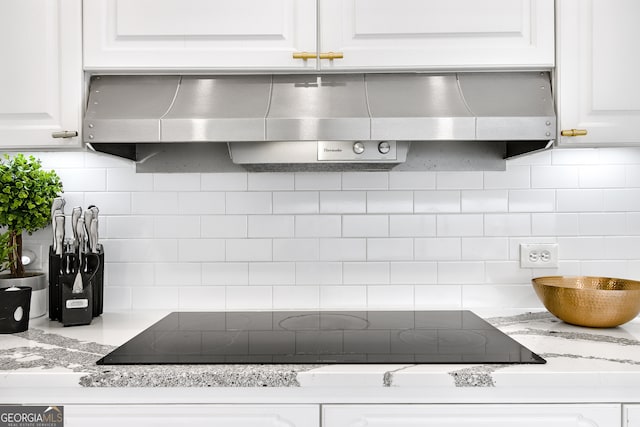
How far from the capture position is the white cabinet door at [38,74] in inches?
60.4

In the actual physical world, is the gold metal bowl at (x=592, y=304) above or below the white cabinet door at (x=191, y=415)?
above

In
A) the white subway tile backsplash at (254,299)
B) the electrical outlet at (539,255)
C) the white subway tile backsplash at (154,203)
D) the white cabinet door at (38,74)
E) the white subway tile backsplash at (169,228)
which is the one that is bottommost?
the white subway tile backsplash at (254,299)

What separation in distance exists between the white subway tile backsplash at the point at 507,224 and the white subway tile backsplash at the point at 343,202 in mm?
461

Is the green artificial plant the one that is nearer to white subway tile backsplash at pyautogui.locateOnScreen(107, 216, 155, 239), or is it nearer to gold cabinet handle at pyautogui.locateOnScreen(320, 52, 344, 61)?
white subway tile backsplash at pyautogui.locateOnScreen(107, 216, 155, 239)

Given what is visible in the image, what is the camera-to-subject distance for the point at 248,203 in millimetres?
1885

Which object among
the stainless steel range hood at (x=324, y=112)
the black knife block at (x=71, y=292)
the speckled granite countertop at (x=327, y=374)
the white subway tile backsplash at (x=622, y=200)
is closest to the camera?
the speckled granite countertop at (x=327, y=374)

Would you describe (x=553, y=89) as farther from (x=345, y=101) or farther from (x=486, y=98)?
(x=345, y=101)

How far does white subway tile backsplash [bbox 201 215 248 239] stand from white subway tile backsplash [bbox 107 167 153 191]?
0.25 m

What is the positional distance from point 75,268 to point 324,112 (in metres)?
0.93

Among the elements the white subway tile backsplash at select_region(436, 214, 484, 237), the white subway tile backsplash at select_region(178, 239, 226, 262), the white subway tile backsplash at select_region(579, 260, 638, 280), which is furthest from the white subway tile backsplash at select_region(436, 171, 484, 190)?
the white subway tile backsplash at select_region(178, 239, 226, 262)

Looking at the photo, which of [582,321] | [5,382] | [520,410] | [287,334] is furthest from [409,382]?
[5,382]

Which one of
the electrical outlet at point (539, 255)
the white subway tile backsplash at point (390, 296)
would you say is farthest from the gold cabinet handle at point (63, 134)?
the electrical outlet at point (539, 255)

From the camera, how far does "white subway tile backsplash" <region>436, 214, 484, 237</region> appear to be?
1880 millimetres

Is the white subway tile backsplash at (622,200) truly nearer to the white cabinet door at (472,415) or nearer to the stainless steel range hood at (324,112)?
the stainless steel range hood at (324,112)
